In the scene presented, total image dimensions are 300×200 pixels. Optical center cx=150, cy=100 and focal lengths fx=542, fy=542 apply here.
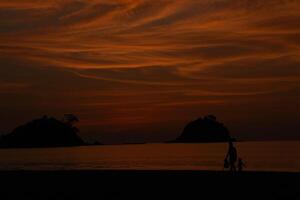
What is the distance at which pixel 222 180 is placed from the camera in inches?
998

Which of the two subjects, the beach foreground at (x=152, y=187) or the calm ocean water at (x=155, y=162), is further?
the calm ocean water at (x=155, y=162)

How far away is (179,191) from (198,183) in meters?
3.14

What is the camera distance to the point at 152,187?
2280 cm

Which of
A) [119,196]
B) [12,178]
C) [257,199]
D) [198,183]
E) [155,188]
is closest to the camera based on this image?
[257,199]

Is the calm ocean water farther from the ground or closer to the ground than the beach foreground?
closer to the ground

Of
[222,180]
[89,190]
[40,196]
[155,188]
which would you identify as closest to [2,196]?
[40,196]

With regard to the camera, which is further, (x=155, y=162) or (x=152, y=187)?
(x=155, y=162)

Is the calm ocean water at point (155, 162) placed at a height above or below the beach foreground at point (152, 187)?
below

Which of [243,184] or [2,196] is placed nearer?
[2,196]

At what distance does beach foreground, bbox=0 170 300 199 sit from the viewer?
64.5ft

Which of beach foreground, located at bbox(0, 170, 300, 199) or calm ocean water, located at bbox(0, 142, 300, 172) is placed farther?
calm ocean water, located at bbox(0, 142, 300, 172)

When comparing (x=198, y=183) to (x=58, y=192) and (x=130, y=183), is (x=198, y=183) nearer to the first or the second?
(x=130, y=183)

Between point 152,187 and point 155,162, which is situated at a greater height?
point 152,187

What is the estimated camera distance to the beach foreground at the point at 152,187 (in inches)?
774
